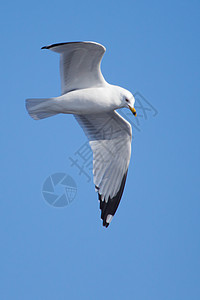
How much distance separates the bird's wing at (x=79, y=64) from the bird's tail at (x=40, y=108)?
24 centimetres

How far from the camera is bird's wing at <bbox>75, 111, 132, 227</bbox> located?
20.4 ft

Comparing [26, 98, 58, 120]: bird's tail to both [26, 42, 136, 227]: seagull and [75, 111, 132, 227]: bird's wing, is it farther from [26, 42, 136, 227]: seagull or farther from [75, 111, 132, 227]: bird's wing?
[75, 111, 132, 227]: bird's wing

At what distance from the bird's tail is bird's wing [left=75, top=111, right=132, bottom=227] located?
73 centimetres

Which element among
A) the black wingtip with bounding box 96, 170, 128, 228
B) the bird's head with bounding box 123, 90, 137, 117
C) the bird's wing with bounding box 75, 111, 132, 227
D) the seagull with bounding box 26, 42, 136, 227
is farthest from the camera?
the black wingtip with bounding box 96, 170, 128, 228

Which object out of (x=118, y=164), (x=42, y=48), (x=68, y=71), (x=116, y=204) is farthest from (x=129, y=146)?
(x=42, y=48)

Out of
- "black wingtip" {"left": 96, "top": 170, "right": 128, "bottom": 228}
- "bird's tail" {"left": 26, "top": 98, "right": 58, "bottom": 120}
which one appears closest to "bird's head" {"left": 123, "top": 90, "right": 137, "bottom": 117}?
"bird's tail" {"left": 26, "top": 98, "right": 58, "bottom": 120}

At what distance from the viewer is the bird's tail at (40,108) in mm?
5441

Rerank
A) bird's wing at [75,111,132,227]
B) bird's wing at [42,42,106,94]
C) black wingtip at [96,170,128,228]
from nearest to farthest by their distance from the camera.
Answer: bird's wing at [42,42,106,94] → bird's wing at [75,111,132,227] → black wingtip at [96,170,128,228]

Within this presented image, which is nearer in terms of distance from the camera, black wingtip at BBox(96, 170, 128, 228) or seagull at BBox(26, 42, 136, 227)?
seagull at BBox(26, 42, 136, 227)

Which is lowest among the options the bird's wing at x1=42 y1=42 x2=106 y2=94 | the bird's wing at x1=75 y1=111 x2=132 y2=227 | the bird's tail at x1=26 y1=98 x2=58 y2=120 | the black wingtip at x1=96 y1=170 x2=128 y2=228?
the black wingtip at x1=96 y1=170 x2=128 y2=228

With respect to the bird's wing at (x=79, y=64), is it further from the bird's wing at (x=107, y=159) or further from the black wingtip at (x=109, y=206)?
the black wingtip at (x=109, y=206)

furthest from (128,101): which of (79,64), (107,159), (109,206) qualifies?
(109,206)

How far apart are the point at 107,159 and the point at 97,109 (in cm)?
103

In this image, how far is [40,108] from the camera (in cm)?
548
